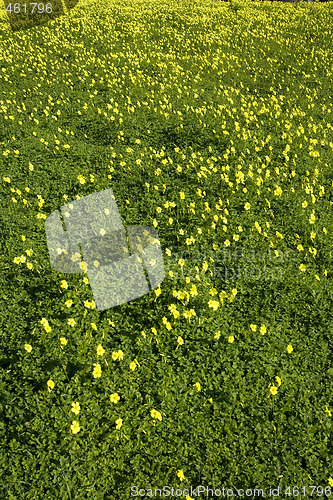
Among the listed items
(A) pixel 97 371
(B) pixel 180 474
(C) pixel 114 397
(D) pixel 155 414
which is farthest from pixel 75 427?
(B) pixel 180 474

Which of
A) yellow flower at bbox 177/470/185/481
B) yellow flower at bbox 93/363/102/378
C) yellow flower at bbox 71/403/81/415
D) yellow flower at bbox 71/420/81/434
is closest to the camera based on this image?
yellow flower at bbox 177/470/185/481

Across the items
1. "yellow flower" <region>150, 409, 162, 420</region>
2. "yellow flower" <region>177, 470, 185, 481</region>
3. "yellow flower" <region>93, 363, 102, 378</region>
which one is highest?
"yellow flower" <region>93, 363, 102, 378</region>

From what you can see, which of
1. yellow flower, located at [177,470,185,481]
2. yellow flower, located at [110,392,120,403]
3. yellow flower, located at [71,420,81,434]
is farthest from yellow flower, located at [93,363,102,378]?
yellow flower, located at [177,470,185,481]

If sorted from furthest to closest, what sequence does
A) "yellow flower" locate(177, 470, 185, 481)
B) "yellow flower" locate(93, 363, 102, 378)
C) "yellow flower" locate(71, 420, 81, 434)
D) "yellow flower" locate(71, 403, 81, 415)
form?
1. "yellow flower" locate(93, 363, 102, 378)
2. "yellow flower" locate(71, 403, 81, 415)
3. "yellow flower" locate(71, 420, 81, 434)
4. "yellow flower" locate(177, 470, 185, 481)

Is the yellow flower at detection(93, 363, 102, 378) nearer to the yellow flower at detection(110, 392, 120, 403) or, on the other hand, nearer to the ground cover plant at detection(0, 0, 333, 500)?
the ground cover plant at detection(0, 0, 333, 500)

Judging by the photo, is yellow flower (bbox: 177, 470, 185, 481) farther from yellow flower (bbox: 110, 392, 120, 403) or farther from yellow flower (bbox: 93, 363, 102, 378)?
yellow flower (bbox: 93, 363, 102, 378)

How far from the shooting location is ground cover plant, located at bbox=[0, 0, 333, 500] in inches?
150

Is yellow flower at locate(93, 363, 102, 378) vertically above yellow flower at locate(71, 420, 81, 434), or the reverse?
yellow flower at locate(93, 363, 102, 378)

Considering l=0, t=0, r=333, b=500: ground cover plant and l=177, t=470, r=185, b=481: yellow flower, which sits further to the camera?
→ l=0, t=0, r=333, b=500: ground cover plant

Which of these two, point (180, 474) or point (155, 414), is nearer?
point (180, 474)

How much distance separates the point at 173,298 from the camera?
5.30 m

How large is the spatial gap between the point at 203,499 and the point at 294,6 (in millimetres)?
26635

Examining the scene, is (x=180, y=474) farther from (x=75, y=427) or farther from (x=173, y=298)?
(x=173, y=298)

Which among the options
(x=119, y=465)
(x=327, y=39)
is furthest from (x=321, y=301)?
(x=327, y=39)
